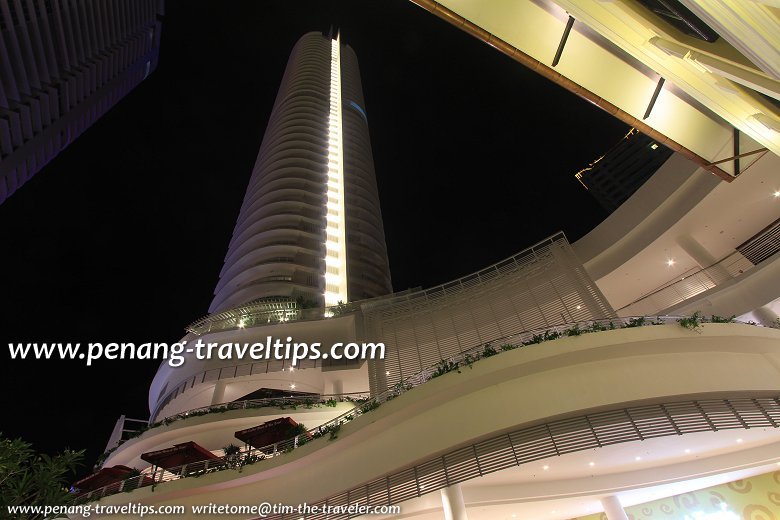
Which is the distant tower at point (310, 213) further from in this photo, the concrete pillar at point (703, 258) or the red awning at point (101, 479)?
the concrete pillar at point (703, 258)

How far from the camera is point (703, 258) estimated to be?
20219 mm

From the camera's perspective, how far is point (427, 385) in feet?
37.7

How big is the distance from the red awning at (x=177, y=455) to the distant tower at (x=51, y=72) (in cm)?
3405

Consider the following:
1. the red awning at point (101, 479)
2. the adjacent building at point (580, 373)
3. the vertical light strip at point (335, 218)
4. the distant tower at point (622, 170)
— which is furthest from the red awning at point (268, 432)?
the distant tower at point (622, 170)

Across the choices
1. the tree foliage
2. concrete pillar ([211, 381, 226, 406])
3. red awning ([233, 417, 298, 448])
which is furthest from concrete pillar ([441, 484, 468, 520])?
concrete pillar ([211, 381, 226, 406])

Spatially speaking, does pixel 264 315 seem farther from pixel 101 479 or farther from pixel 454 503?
pixel 454 503

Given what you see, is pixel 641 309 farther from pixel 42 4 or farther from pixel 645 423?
pixel 42 4

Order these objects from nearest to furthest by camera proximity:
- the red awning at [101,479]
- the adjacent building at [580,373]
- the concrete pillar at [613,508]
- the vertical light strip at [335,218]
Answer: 1. the adjacent building at [580,373]
2. the concrete pillar at [613,508]
3. the red awning at [101,479]
4. the vertical light strip at [335,218]

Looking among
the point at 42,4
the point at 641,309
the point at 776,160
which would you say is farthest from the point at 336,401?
the point at 42,4

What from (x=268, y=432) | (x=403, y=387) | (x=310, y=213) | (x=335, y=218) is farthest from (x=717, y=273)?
(x=310, y=213)

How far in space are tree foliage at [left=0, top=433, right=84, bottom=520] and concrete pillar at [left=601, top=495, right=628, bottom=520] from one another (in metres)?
12.0

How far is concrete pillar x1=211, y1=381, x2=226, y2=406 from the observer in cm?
2217

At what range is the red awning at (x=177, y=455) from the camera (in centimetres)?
1545

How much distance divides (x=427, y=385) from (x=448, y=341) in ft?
25.8
